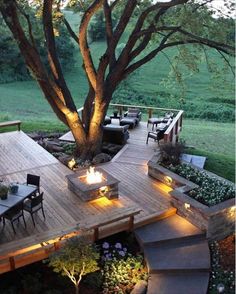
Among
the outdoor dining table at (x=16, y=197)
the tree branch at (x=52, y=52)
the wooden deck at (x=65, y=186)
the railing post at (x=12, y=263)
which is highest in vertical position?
the tree branch at (x=52, y=52)

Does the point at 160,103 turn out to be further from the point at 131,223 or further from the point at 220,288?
the point at 220,288

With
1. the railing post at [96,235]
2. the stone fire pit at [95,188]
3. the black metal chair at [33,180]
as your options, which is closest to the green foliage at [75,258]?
the railing post at [96,235]

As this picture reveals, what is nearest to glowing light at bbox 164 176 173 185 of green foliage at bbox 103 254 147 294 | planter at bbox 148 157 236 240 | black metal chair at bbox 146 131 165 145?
planter at bbox 148 157 236 240

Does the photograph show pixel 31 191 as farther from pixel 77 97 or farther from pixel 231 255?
pixel 77 97

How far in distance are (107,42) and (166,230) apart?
228 inches

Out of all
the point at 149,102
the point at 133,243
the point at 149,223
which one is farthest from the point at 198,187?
the point at 149,102

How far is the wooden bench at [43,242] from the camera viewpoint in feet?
20.0

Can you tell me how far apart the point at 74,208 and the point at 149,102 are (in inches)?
726

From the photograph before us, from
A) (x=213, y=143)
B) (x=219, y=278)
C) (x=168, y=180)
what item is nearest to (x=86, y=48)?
(x=168, y=180)

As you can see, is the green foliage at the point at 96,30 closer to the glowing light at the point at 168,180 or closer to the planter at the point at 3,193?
the glowing light at the point at 168,180

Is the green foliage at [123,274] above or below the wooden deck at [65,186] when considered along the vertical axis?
below

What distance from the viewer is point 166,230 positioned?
24.4ft

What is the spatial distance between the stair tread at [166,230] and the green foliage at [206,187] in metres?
0.64

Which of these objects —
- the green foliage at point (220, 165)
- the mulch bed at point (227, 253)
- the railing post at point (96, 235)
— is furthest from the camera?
the green foliage at point (220, 165)
